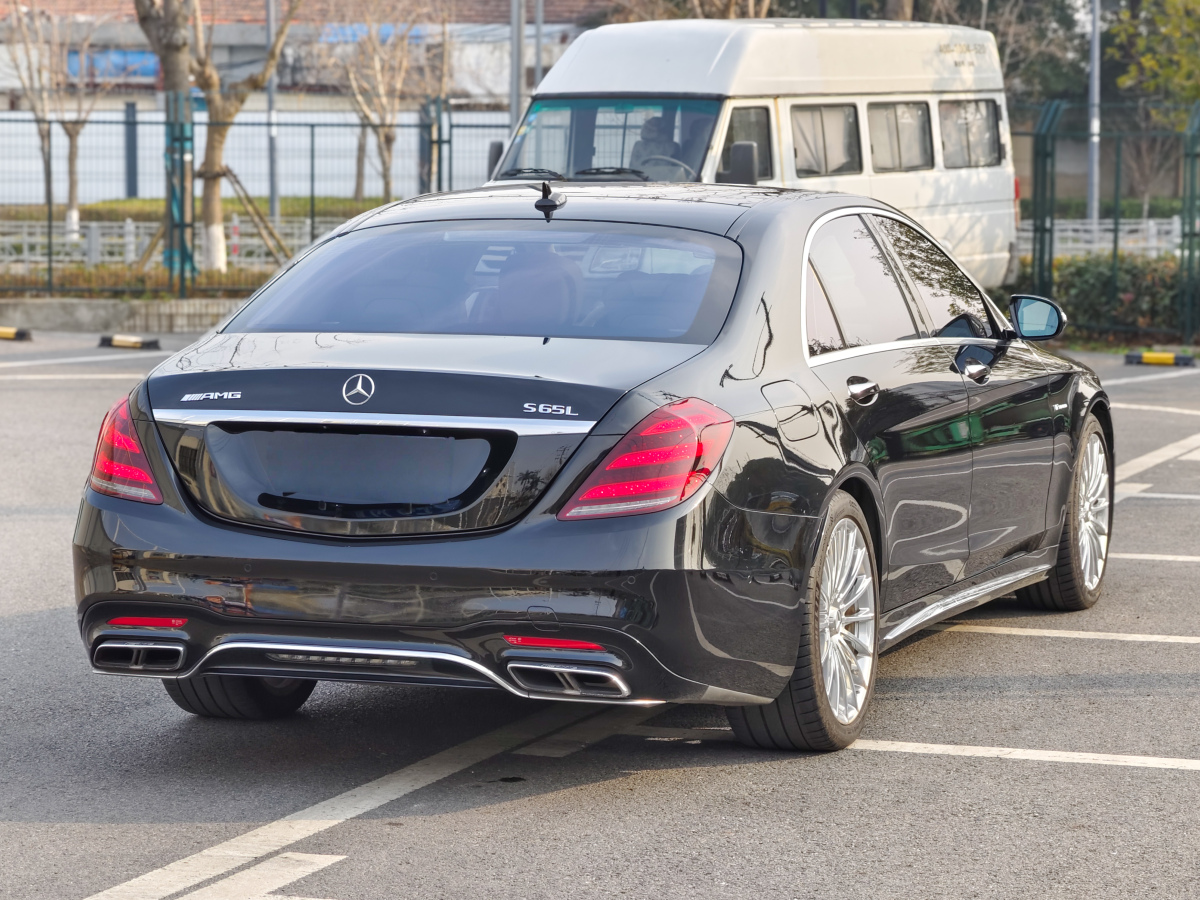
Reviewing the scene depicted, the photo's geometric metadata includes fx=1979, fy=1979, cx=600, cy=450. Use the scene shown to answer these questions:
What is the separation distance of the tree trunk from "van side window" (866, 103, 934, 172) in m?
7.94

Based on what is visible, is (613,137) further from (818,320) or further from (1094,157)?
(1094,157)

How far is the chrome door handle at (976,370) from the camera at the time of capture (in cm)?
645

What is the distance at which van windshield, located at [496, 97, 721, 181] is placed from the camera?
15266mm

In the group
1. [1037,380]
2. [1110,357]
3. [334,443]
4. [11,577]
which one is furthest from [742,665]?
[1110,357]

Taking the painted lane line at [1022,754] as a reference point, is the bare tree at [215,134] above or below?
above

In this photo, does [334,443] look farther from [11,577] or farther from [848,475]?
[11,577]

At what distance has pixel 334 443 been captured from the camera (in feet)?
16.0

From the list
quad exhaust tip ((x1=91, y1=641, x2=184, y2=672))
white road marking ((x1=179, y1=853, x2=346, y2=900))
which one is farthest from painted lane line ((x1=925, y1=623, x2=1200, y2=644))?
white road marking ((x1=179, y1=853, x2=346, y2=900))

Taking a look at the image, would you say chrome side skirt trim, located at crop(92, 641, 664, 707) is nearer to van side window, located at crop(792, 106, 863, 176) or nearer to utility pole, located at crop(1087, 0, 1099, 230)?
van side window, located at crop(792, 106, 863, 176)

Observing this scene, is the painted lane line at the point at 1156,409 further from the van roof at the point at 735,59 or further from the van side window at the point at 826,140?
the van roof at the point at 735,59

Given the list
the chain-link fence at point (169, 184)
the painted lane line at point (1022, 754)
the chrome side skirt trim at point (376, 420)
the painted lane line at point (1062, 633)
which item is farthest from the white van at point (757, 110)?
the chrome side skirt trim at point (376, 420)

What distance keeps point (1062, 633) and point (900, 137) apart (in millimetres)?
11143

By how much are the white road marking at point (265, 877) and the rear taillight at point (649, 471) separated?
99 centimetres

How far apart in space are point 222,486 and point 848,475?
5.61ft
